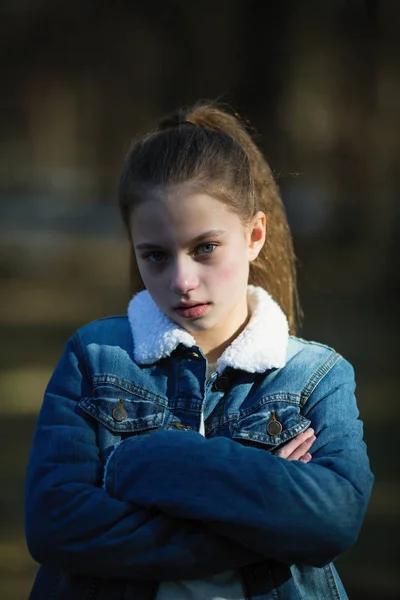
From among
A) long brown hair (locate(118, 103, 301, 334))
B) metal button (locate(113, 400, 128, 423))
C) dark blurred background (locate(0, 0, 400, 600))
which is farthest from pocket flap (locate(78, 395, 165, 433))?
dark blurred background (locate(0, 0, 400, 600))

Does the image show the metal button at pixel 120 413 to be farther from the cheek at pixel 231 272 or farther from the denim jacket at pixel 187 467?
the cheek at pixel 231 272

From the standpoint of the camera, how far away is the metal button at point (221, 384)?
2.01 m

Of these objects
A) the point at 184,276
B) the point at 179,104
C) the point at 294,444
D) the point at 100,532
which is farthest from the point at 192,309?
the point at 179,104

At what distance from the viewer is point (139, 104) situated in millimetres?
13594

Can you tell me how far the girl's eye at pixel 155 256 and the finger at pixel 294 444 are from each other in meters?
0.42

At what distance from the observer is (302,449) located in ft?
6.30

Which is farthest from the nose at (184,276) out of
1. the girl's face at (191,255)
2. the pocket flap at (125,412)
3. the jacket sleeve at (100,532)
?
the jacket sleeve at (100,532)

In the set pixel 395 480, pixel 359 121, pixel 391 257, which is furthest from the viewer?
pixel 359 121

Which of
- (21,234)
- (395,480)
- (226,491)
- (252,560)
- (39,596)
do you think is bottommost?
(21,234)

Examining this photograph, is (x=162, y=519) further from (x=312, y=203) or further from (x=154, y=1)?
(x=154, y=1)

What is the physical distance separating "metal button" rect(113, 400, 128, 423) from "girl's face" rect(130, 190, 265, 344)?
20 cm

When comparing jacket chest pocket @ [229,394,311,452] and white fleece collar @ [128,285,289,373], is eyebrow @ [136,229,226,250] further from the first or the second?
jacket chest pocket @ [229,394,311,452]

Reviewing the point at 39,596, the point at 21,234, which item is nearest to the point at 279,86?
the point at 21,234

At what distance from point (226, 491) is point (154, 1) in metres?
12.7
